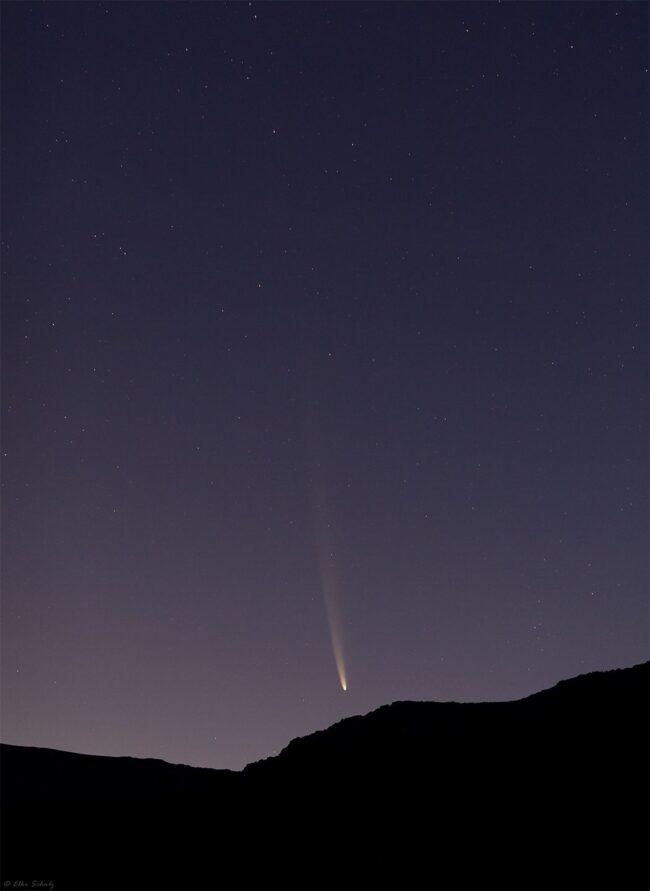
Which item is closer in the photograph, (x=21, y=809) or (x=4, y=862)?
(x=4, y=862)

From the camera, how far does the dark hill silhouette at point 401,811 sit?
19203 mm

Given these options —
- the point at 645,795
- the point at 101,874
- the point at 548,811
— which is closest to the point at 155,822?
the point at 101,874

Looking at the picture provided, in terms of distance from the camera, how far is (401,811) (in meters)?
22.9

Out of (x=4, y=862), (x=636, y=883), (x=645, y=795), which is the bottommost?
(x=636, y=883)

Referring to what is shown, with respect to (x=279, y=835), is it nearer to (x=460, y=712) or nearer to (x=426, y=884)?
(x=426, y=884)

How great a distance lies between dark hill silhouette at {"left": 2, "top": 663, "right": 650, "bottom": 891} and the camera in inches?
756

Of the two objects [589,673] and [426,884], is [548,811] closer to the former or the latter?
[426,884]

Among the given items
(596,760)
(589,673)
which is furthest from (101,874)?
(589,673)

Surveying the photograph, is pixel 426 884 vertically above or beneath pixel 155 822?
beneath

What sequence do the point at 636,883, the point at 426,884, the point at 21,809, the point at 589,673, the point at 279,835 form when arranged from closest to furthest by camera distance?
the point at 636,883 → the point at 426,884 → the point at 279,835 → the point at 589,673 → the point at 21,809

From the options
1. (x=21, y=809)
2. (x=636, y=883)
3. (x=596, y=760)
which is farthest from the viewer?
(x=21, y=809)

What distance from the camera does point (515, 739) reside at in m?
24.8

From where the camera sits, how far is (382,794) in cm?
2427

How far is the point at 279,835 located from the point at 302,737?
285 inches
